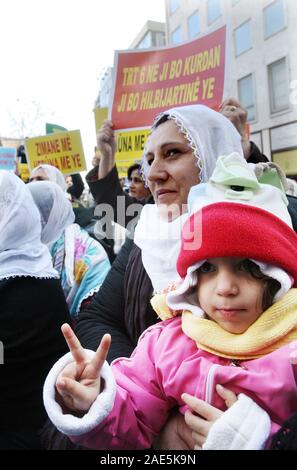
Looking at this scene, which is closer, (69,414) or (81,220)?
(69,414)

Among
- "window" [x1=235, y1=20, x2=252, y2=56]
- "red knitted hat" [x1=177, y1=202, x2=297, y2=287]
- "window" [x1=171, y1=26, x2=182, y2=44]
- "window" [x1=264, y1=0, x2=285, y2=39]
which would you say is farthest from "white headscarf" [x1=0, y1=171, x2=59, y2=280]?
"window" [x1=171, y1=26, x2=182, y2=44]

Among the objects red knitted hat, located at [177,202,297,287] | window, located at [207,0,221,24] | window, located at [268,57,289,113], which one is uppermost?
window, located at [207,0,221,24]

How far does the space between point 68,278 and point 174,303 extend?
61.3 inches

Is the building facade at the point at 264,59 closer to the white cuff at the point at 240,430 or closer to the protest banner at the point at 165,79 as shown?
the protest banner at the point at 165,79

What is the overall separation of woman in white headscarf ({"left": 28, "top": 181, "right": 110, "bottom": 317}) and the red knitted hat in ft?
5.00

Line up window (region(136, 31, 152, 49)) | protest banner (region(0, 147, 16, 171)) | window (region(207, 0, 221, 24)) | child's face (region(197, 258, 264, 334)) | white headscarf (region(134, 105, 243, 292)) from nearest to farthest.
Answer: child's face (region(197, 258, 264, 334)) < white headscarf (region(134, 105, 243, 292)) < protest banner (region(0, 147, 16, 171)) < window (region(207, 0, 221, 24)) < window (region(136, 31, 152, 49))

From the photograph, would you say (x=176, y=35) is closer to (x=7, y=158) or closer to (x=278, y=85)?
(x=278, y=85)

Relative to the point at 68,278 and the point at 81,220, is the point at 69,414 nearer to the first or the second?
the point at 68,278

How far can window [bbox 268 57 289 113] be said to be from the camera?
42.6ft

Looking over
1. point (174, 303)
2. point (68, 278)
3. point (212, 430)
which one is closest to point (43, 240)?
point (68, 278)

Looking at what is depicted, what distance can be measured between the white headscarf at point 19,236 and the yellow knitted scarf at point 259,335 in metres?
1.05

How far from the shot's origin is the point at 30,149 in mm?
4555

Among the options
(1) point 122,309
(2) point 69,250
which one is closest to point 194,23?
(2) point 69,250

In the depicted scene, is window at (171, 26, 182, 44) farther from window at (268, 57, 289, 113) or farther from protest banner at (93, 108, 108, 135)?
protest banner at (93, 108, 108, 135)
